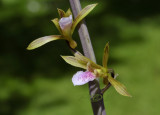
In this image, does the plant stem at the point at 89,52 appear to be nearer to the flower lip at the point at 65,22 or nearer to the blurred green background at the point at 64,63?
the flower lip at the point at 65,22

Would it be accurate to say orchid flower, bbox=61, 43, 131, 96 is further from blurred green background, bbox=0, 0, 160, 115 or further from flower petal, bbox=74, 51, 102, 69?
blurred green background, bbox=0, 0, 160, 115

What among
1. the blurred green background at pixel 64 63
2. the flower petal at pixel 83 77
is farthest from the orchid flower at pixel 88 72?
the blurred green background at pixel 64 63

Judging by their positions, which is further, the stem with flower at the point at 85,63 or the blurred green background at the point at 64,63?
the blurred green background at the point at 64,63

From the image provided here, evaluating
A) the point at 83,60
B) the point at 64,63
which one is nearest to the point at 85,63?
the point at 83,60

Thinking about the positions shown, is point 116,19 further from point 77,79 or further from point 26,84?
point 77,79

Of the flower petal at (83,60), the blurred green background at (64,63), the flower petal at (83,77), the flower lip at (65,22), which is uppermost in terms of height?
the flower lip at (65,22)

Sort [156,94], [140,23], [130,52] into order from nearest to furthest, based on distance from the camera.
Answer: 1. [156,94]
2. [130,52]
3. [140,23]

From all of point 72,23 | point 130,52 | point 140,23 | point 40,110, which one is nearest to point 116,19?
point 140,23
